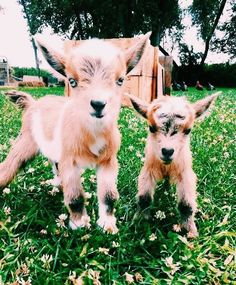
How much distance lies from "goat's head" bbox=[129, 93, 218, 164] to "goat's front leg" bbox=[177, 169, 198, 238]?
0.31 meters

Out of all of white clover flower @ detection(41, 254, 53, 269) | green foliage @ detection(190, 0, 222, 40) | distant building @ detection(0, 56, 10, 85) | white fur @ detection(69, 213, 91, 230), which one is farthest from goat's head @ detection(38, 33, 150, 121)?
green foliage @ detection(190, 0, 222, 40)

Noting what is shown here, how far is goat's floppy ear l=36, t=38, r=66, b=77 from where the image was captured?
3443 mm

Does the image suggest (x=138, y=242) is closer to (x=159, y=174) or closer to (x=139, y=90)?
(x=159, y=174)

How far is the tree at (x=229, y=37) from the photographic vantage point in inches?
2126

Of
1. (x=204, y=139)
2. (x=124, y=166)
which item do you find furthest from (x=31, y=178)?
(x=204, y=139)

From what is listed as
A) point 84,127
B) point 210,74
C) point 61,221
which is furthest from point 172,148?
point 210,74

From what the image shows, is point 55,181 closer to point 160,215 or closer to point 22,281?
point 160,215

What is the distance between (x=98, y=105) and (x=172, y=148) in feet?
2.55

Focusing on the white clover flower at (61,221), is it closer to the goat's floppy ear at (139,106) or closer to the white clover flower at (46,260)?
the white clover flower at (46,260)

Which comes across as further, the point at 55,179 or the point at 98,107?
the point at 55,179

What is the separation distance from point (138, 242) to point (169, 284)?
22.0 inches

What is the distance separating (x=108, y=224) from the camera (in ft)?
12.2

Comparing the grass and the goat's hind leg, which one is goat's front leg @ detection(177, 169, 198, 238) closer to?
the grass

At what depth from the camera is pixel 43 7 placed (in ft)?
143
